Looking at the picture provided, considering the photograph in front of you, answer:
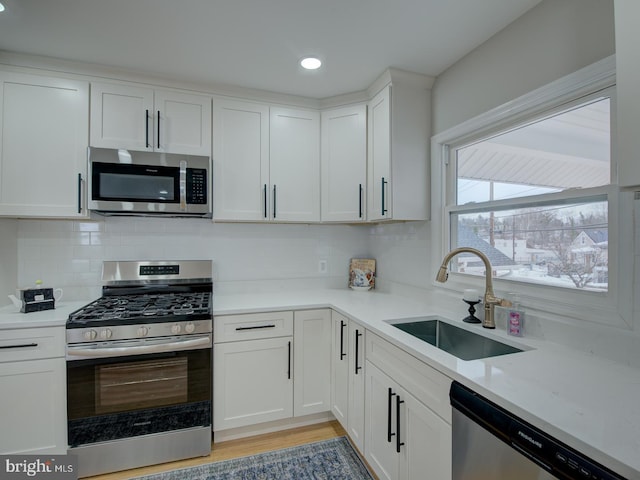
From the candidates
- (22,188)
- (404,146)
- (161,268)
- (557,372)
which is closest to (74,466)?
(161,268)

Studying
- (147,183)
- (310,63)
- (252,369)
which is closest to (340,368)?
(252,369)

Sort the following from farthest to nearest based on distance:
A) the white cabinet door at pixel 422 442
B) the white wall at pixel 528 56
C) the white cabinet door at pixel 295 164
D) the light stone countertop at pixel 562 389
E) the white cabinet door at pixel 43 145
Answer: the white cabinet door at pixel 295 164 < the white cabinet door at pixel 43 145 < the white wall at pixel 528 56 < the white cabinet door at pixel 422 442 < the light stone countertop at pixel 562 389

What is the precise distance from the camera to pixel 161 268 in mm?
2424

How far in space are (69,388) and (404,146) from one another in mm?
2445

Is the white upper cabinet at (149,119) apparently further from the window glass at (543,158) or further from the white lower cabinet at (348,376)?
the window glass at (543,158)

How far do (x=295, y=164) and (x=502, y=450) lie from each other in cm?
211

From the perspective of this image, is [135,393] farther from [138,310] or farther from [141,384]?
[138,310]

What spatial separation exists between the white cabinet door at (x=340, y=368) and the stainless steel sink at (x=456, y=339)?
1.32 ft

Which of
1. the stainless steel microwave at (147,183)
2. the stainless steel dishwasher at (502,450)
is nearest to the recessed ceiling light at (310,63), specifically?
the stainless steel microwave at (147,183)

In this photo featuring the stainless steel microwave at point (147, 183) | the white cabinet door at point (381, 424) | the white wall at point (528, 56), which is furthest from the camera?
the stainless steel microwave at point (147, 183)

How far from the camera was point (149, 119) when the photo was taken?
2164 mm

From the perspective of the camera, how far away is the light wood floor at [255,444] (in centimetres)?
186

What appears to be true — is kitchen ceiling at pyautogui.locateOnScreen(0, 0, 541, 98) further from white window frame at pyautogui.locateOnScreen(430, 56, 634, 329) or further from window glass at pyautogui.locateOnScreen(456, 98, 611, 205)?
window glass at pyautogui.locateOnScreen(456, 98, 611, 205)

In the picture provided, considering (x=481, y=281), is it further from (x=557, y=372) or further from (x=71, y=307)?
(x=71, y=307)
